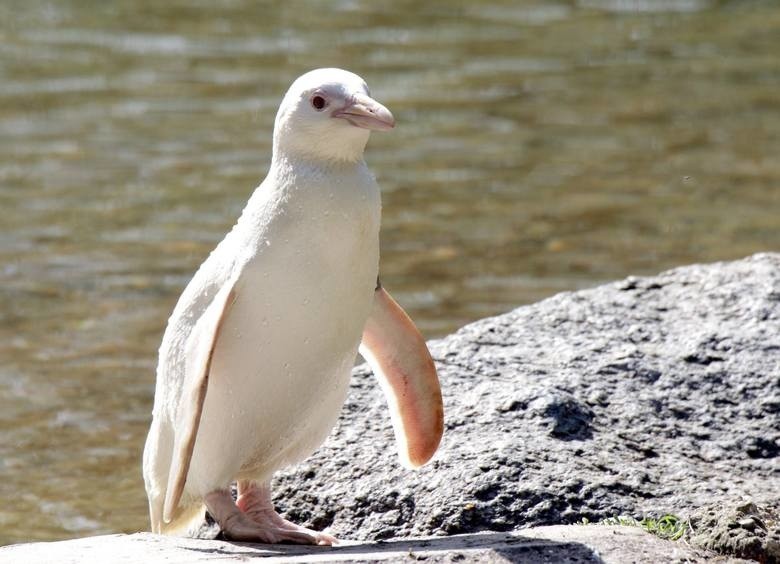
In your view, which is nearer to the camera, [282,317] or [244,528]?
[282,317]

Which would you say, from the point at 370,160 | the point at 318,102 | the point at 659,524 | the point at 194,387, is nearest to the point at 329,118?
the point at 318,102

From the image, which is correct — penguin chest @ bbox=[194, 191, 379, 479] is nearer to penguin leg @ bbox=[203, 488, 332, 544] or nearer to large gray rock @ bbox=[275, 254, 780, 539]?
penguin leg @ bbox=[203, 488, 332, 544]

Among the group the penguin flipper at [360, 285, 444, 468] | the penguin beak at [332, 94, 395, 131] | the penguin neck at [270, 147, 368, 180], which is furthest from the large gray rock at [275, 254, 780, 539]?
the penguin beak at [332, 94, 395, 131]

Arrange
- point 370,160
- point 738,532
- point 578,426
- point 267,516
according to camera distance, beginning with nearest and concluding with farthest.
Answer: point 738,532
point 267,516
point 578,426
point 370,160

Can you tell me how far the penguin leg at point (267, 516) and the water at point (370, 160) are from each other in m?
1.54

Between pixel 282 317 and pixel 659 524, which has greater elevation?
pixel 282 317

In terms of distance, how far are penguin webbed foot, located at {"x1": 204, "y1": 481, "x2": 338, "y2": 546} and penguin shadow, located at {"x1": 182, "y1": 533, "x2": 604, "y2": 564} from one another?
16 centimetres

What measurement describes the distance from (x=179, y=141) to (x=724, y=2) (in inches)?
281

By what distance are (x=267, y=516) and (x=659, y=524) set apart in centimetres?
112

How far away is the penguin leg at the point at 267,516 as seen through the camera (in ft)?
13.9

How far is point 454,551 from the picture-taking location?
379 cm

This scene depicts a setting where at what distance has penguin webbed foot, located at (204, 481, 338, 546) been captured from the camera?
13.9 feet

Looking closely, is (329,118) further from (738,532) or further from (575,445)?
(738,532)

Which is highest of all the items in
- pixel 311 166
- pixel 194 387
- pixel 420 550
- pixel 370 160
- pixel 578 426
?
pixel 370 160
